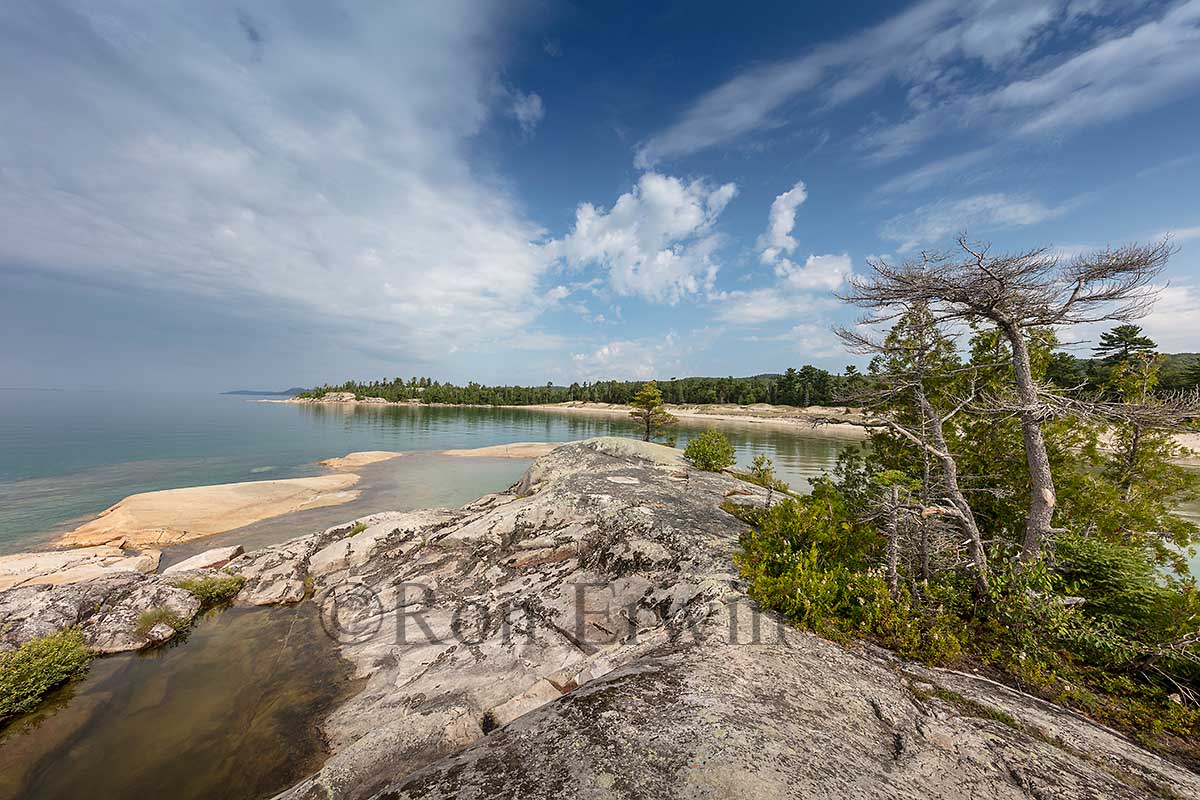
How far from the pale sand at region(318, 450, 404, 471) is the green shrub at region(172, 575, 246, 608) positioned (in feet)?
95.0

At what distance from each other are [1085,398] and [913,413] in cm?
261

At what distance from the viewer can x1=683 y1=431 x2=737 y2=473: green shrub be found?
18.7 metres

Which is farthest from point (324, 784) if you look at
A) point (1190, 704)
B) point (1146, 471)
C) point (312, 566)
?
point (1146, 471)

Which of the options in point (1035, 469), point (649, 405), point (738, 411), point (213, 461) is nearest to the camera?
point (1035, 469)

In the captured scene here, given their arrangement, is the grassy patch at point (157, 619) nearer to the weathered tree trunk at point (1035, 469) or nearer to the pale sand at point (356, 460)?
the weathered tree trunk at point (1035, 469)

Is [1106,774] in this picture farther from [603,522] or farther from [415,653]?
[415,653]

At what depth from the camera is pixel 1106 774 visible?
3.67 m

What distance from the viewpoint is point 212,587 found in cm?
1212

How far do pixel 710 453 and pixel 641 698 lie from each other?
1522cm

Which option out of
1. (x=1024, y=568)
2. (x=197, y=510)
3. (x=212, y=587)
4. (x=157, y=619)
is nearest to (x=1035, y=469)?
(x=1024, y=568)

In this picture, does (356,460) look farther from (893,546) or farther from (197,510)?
(893,546)

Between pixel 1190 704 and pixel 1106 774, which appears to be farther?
pixel 1190 704

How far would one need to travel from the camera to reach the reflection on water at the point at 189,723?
6.35 meters

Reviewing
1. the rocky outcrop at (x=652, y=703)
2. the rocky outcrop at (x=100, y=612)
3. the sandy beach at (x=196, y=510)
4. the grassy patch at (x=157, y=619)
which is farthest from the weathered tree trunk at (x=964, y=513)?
the sandy beach at (x=196, y=510)
